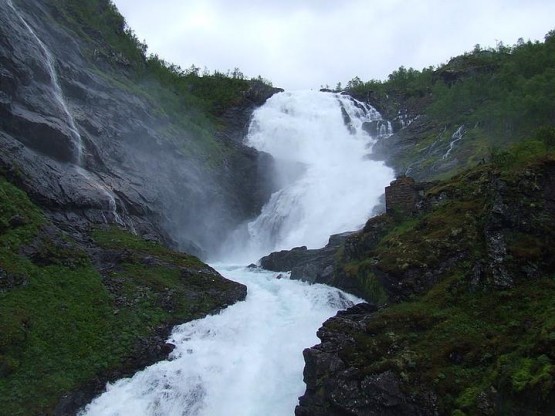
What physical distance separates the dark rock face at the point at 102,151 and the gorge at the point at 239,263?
160mm

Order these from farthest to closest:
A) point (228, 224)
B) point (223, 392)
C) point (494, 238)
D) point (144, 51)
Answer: point (144, 51) → point (228, 224) → point (223, 392) → point (494, 238)

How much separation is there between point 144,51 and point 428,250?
5285cm

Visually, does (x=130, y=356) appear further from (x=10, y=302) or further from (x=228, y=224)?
(x=228, y=224)

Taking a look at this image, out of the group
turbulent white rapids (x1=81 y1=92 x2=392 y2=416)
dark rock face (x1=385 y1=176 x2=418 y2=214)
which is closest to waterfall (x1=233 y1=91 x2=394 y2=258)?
turbulent white rapids (x1=81 y1=92 x2=392 y2=416)

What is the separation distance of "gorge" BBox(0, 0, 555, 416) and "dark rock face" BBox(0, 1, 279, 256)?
160mm

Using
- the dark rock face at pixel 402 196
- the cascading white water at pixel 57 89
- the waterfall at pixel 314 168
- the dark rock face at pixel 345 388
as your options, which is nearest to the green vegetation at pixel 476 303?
the dark rock face at pixel 345 388

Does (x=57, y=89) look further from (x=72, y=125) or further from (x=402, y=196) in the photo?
(x=402, y=196)

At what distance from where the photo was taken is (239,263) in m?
41.9

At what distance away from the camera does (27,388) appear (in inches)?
577

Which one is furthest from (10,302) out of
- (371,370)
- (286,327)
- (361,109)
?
(361,109)

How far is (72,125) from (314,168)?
2944 cm

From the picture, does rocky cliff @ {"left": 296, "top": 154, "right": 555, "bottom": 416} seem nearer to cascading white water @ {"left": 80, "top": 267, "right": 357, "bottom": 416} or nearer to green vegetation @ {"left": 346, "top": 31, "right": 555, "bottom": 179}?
cascading white water @ {"left": 80, "top": 267, "right": 357, "bottom": 416}

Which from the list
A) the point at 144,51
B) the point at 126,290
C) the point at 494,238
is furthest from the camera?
the point at 144,51

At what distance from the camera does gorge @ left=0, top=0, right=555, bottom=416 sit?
44.7 feet
